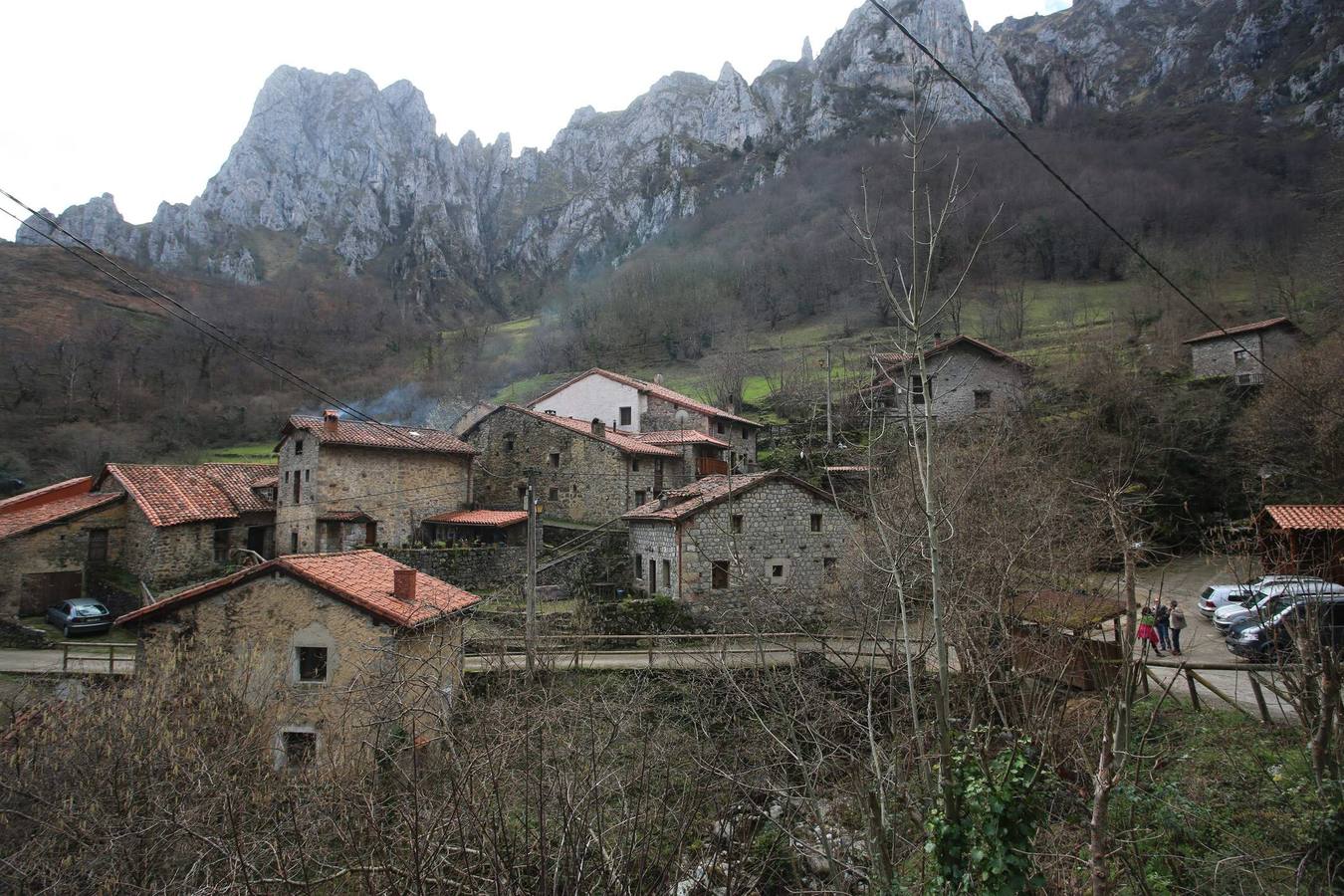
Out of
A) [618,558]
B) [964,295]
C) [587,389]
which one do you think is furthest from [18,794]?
[964,295]

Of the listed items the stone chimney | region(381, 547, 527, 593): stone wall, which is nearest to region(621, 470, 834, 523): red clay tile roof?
region(381, 547, 527, 593): stone wall

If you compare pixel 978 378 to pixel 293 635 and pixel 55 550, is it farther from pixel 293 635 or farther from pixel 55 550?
pixel 55 550

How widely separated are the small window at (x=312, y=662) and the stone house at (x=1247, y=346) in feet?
104

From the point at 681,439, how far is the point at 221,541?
1769cm

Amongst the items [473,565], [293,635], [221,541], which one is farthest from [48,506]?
[293,635]

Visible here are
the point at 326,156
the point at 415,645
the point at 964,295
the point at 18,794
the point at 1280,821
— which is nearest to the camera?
the point at 18,794

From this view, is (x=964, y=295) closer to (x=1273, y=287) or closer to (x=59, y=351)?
(x=1273, y=287)

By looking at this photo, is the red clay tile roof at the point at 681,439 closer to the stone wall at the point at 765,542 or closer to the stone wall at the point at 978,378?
the stone wall at the point at 765,542

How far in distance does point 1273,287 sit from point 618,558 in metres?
41.8

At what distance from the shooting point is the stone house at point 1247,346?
85.9 feet

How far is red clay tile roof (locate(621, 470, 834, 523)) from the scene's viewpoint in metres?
19.8

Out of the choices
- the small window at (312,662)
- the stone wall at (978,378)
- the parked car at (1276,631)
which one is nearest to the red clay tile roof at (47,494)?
the small window at (312,662)

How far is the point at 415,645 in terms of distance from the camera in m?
10.9

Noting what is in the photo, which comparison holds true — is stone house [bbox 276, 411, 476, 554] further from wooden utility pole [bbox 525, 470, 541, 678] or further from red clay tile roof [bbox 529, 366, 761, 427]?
wooden utility pole [bbox 525, 470, 541, 678]
